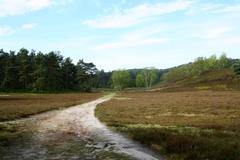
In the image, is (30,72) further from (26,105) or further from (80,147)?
(80,147)

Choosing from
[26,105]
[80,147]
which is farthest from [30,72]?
[80,147]

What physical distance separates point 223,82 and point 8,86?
86036 millimetres

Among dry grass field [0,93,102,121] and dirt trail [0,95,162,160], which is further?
dry grass field [0,93,102,121]

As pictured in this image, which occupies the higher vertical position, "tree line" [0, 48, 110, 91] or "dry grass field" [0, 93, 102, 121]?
"tree line" [0, 48, 110, 91]

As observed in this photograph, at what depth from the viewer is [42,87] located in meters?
141

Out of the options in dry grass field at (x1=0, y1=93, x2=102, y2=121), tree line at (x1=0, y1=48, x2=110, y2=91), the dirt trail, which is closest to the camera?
the dirt trail

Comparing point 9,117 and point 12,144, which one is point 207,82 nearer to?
point 9,117

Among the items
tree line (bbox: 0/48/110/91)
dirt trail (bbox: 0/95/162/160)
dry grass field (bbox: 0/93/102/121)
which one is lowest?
dirt trail (bbox: 0/95/162/160)

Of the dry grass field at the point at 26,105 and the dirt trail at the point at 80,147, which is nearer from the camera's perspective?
the dirt trail at the point at 80,147

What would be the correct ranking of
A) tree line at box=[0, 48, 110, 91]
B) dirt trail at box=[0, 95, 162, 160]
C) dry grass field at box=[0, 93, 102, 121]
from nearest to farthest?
dirt trail at box=[0, 95, 162, 160], dry grass field at box=[0, 93, 102, 121], tree line at box=[0, 48, 110, 91]

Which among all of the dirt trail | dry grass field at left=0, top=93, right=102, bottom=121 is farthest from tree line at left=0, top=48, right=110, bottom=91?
Result: the dirt trail

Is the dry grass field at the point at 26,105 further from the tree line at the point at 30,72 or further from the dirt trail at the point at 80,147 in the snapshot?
the tree line at the point at 30,72

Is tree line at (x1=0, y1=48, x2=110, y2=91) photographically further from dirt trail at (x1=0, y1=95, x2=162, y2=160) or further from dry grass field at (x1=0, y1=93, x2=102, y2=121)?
dirt trail at (x1=0, y1=95, x2=162, y2=160)

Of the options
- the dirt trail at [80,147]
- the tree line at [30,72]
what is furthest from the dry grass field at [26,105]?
the tree line at [30,72]
